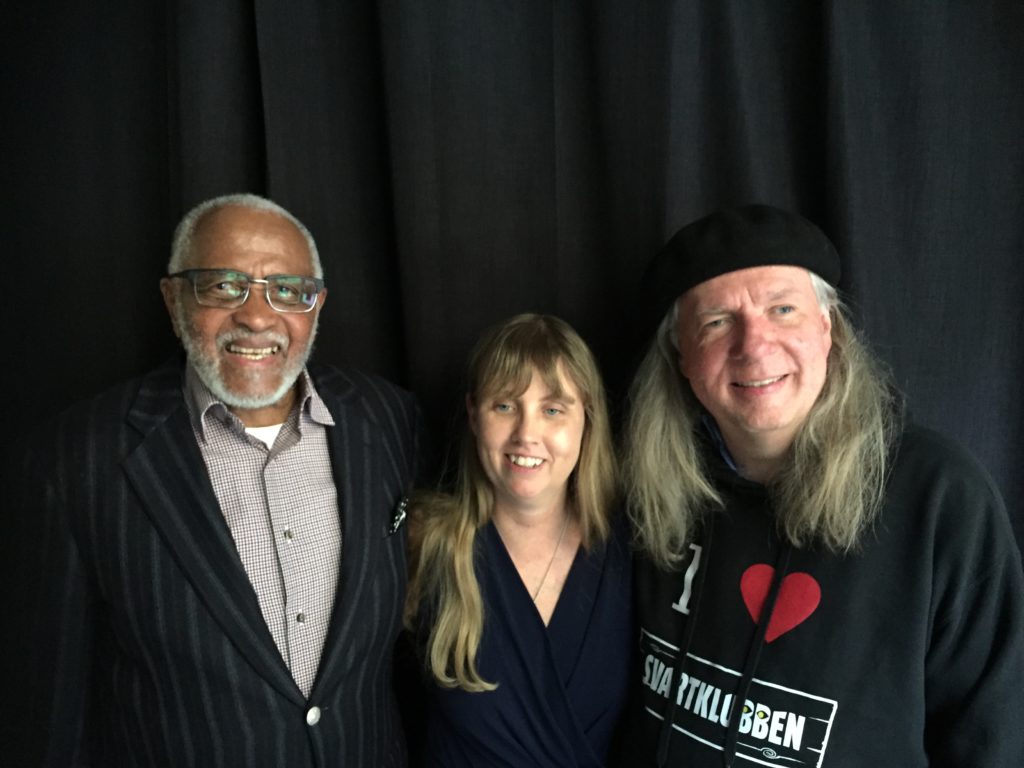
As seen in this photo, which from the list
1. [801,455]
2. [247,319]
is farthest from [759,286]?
[247,319]

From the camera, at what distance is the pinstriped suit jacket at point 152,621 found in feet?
3.34

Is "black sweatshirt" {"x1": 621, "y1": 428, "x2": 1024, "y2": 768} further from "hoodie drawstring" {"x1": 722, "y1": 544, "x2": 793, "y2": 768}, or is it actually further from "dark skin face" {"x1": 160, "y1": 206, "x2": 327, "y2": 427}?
"dark skin face" {"x1": 160, "y1": 206, "x2": 327, "y2": 427}

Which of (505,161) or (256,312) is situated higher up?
(505,161)

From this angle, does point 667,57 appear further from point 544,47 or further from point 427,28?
point 427,28

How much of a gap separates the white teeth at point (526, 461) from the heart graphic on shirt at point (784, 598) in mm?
447

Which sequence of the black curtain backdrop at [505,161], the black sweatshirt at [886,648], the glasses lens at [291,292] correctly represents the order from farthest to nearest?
the black curtain backdrop at [505,161]
the glasses lens at [291,292]
the black sweatshirt at [886,648]

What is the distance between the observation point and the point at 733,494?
120 centimetres

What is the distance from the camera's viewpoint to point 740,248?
108 cm

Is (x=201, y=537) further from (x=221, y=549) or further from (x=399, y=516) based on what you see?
(x=399, y=516)

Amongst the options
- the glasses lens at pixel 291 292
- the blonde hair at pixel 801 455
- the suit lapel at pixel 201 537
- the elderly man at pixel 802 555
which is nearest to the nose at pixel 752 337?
the elderly man at pixel 802 555

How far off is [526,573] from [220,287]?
0.84m

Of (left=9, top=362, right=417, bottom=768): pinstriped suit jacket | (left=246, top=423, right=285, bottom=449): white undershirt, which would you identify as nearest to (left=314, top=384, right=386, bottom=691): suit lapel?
(left=9, top=362, right=417, bottom=768): pinstriped suit jacket

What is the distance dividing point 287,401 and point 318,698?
1.85 ft

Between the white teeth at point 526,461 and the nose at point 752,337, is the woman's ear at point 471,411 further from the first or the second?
the nose at point 752,337
